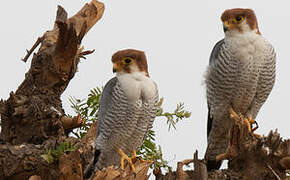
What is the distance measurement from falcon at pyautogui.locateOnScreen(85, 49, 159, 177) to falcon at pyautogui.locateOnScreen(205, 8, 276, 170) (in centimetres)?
64

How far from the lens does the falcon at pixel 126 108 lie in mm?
4207

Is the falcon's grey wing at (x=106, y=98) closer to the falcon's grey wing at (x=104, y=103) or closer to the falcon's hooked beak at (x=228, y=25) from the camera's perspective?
the falcon's grey wing at (x=104, y=103)

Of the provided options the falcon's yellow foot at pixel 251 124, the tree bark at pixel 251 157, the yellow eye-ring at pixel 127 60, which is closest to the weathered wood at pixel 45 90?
the yellow eye-ring at pixel 127 60

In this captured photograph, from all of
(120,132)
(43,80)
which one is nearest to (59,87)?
(43,80)

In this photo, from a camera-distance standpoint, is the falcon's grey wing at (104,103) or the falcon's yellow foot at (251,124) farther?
the falcon's yellow foot at (251,124)

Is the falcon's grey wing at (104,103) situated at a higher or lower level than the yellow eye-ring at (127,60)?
lower

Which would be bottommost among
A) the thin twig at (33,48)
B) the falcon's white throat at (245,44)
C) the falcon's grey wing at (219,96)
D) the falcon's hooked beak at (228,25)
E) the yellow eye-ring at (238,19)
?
the falcon's grey wing at (219,96)

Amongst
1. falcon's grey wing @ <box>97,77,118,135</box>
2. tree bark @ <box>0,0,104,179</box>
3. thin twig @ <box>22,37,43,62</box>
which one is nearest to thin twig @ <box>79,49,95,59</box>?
tree bark @ <box>0,0,104,179</box>

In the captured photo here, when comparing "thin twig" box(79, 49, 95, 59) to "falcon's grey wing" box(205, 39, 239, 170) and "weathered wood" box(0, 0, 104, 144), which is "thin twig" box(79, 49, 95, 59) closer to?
"weathered wood" box(0, 0, 104, 144)

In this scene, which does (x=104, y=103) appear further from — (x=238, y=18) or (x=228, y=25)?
(x=238, y=18)

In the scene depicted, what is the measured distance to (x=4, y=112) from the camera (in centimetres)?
482

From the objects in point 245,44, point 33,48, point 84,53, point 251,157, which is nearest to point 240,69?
point 245,44

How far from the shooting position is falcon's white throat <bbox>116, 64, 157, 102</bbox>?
4.19 m

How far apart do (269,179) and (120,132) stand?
1283mm
